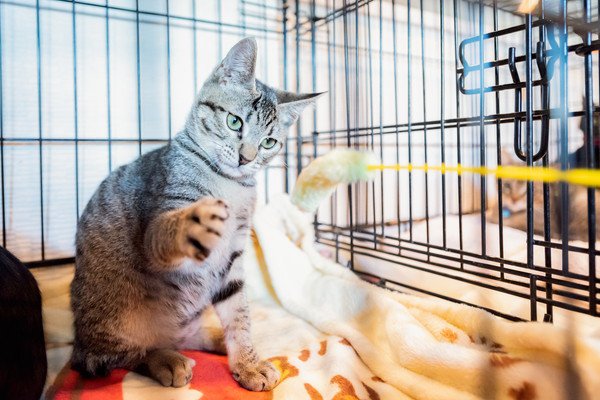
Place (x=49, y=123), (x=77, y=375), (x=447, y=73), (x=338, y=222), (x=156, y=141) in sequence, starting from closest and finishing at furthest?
(x=77, y=375) < (x=49, y=123) < (x=156, y=141) < (x=338, y=222) < (x=447, y=73)

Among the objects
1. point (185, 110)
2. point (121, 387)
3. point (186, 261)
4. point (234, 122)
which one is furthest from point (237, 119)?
point (185, 110)

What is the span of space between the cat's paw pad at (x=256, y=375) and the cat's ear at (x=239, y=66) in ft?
2.24

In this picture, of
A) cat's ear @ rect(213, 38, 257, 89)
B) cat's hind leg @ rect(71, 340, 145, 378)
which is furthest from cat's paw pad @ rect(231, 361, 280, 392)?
cat's ear @ rect(213, 38, 257, 89)

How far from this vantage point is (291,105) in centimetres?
111

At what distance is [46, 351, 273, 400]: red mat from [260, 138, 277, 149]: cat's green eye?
0.56m

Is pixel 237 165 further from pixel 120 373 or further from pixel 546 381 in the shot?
pixel 546 381

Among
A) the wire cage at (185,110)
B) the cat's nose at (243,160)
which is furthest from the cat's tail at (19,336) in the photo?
the wire cage at (185,110)

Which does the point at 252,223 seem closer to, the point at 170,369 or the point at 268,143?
the point at 268,143

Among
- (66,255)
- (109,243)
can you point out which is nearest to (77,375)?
(109,243)

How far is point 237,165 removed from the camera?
953 mm

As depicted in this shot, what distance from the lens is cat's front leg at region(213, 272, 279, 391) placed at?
869mm

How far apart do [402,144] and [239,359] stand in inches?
67.1

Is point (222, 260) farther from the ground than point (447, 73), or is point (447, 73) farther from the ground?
point (447, 73)

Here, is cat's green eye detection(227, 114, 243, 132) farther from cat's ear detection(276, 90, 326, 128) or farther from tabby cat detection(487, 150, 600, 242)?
tabby cat detection(487, 150, 600, 242)
